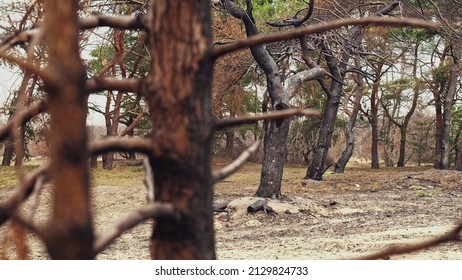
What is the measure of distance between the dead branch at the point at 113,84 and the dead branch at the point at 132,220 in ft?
0.40

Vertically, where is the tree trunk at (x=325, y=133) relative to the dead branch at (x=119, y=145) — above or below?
above

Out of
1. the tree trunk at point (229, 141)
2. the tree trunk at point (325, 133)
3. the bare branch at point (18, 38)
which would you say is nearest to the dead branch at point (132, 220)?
the bare branch at point (18, 38)

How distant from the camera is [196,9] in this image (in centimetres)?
69

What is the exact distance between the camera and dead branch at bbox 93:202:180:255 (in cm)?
54

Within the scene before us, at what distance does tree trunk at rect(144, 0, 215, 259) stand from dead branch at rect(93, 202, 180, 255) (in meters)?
0.03

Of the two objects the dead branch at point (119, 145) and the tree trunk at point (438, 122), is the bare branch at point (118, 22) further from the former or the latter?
the tree trunk at point (438, 122)

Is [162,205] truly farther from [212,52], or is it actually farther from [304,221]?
[304,221]

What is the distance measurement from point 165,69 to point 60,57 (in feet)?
0.59

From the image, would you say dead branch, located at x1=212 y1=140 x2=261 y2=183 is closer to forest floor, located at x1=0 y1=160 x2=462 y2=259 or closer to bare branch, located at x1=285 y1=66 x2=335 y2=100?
forest floor, located at x1=0 y1=160 x2=462 y2=259

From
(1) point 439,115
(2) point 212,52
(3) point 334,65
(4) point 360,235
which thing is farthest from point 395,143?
(2) point 212,52


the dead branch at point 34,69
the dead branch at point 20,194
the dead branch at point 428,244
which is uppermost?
the dead branch at point 34,69

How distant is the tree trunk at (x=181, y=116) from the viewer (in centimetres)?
67

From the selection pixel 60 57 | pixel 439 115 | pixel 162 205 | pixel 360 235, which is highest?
pixel 439 115

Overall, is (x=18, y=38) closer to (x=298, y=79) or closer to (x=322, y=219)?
(x=322, y=219)
